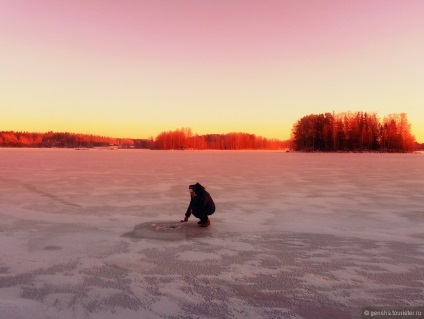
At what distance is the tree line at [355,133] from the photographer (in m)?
99.1

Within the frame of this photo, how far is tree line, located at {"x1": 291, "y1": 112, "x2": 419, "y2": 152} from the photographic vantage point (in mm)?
99062

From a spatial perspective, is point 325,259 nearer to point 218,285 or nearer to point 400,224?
point 218,285

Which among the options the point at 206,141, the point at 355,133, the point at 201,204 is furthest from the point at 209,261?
the point at 206,141

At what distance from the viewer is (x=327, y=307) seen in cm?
363

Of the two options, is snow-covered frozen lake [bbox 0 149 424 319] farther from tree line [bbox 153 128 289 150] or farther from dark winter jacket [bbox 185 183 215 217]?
tree line [bbox 153 128 289 150]

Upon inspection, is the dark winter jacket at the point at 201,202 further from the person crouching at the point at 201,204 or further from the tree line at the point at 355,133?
the tree line at the point at 355,133

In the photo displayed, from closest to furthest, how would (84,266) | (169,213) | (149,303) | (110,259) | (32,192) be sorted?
1. (149,303)
2. (84,266)
3. (110,259)
4. (169,213)
5. (32,192)

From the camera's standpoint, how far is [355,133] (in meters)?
101

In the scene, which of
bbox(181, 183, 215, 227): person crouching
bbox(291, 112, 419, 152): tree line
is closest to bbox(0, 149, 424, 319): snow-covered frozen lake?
bbox(181, 183, 215, 227): person crouching

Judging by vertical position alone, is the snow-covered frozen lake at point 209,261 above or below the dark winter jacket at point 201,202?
below

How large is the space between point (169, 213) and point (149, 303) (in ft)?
17.0

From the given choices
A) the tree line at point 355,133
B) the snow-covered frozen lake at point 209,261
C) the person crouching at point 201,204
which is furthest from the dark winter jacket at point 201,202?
the tree line at point 355,133

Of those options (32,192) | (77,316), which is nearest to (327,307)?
(77,316)

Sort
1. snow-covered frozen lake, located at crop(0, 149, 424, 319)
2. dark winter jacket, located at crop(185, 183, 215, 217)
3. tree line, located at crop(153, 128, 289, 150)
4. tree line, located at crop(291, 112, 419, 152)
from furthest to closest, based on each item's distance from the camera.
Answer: tree line, located at crop(153, 128, 289, 150) < tree line, located at crop(291, 112, 419, 152) < dark winter jacket, located at crop(185, 183, 215, 217) < snow-covered frozen lake, located at crop(0, 149, 424, 319)
